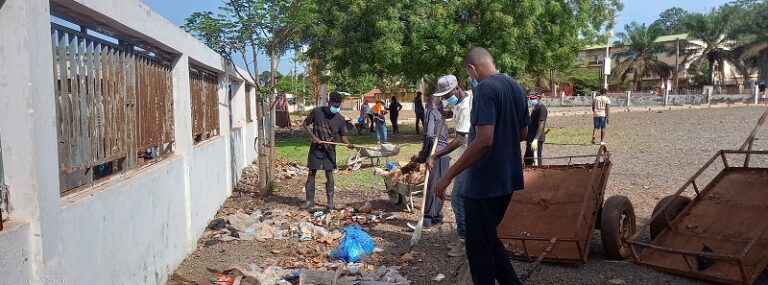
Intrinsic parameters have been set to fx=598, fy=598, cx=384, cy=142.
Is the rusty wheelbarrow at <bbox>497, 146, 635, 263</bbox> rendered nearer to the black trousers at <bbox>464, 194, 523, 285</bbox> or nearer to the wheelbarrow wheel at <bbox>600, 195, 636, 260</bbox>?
the wheelbarrow wheel at <bbox>600, 195, 636, 260</bbox>

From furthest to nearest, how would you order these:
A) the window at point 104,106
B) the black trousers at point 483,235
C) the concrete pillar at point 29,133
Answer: the black trousers at point 483,235, the window at point 104,106, the concrete pillar at point 29,133

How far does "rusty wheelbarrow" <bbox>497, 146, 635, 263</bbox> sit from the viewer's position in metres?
4.98

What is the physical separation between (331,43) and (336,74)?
2065 millimetres

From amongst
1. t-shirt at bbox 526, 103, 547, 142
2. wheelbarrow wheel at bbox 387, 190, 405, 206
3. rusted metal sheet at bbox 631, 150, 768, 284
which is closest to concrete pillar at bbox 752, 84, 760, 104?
t-shirt at bbox 526, 103, 547, 142

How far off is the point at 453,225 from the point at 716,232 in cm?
276

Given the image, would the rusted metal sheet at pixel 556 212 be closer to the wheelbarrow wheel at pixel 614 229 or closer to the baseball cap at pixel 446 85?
the wheelbarrow wheel at pixel 614 229

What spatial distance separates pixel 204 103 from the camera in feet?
26.9

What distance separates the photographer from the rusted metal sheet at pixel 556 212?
195 inches

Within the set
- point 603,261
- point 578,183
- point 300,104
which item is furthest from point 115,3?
point 300,104

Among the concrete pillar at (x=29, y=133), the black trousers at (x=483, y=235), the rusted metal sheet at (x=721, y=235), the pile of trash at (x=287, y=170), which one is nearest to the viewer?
the concrete pillar at (x=29, y=133)

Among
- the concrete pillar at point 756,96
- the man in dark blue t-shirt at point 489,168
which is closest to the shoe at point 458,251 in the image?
the man in dark blue t-shirt at point 489,168

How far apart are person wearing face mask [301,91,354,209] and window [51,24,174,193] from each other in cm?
234

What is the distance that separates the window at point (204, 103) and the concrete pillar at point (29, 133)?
3.99m

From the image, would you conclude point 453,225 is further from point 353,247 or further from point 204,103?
point 204,103
